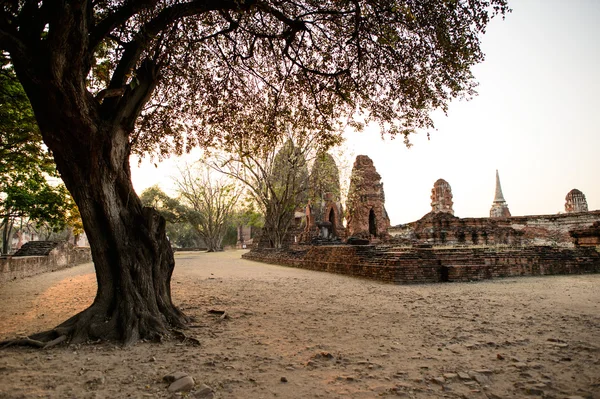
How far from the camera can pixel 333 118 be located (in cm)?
820

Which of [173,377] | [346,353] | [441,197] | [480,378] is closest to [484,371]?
[480,378]

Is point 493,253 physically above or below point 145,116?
below

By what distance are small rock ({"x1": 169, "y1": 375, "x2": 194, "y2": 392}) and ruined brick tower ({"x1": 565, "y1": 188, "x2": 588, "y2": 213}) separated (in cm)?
2671

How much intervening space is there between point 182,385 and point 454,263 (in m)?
8.67

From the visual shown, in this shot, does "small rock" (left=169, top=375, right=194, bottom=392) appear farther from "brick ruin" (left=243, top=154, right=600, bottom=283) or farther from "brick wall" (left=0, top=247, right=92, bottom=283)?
"brick wall" (left=0, top=247, right=92, bottom=283)

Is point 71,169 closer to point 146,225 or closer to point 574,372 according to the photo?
point 146,225

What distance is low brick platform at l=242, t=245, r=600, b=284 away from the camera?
9.27 metres

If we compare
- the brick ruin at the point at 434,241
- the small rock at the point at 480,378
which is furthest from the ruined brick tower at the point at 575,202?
the small rock at the point at 480,378

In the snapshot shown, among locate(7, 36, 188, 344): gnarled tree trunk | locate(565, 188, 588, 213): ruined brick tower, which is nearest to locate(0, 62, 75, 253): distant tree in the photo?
locate(7, 36, 188, 344): gnarled tree trunk

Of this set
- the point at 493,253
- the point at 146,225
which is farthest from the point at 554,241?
the point at 146,225

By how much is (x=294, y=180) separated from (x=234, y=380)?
62.3 feet

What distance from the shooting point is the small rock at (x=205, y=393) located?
2.65 meters

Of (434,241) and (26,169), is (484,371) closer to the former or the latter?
(26,169)

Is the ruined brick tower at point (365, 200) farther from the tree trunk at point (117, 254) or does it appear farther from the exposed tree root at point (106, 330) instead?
the exposed tree root at point (106, 330)
